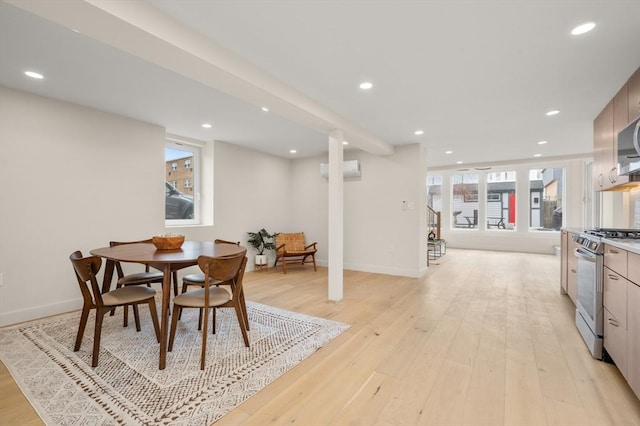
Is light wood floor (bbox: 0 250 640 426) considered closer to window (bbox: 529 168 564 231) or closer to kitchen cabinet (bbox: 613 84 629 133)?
kitchen cabinet (bbox: 613 84 629 133)

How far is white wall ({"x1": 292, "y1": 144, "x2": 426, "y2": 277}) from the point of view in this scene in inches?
Result: 206

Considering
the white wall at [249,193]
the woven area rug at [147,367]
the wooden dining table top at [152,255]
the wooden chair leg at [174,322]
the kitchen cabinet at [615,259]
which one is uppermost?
the white wall at [249,193]

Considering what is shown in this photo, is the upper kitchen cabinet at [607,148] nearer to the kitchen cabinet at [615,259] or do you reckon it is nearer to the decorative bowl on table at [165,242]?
the kitchen cabinet at [615,259]

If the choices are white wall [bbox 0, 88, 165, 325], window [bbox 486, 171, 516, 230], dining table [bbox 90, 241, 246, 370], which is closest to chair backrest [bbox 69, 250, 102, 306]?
dining table [bbox 90, 241, 246, 370]

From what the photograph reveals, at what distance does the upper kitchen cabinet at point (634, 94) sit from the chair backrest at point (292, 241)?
478 cm

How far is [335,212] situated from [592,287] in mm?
2545

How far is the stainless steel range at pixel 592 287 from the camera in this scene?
2.31 m

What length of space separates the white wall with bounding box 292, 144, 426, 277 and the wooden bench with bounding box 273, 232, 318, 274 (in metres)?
0.50

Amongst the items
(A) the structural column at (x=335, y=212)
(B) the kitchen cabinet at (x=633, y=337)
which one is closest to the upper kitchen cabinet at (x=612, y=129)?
(B) the kitchen cabinet at (x=633, y=337)

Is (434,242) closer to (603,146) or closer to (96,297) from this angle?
(603,146)

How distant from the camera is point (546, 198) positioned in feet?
26.0

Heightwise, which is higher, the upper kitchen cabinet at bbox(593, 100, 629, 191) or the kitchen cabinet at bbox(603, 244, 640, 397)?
the upper kitchen cabinet at bbox(593, 100, 629, 191)

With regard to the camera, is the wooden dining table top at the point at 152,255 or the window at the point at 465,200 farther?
the window at the point at 465,200

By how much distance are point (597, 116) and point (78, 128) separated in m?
6.36
